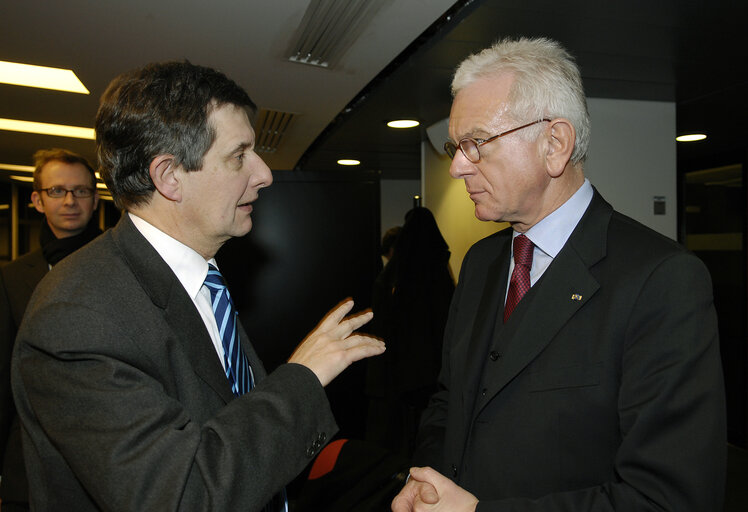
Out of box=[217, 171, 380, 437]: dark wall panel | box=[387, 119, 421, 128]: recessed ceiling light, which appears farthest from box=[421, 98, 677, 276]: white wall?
box=[217, 171, 380, 437]: dark wall panel

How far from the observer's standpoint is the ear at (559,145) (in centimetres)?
128

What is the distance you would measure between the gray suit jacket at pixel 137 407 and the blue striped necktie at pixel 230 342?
14 centimetres

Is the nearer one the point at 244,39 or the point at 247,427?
the point at 247,427

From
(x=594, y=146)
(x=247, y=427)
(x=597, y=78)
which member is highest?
(x=597, y=78)

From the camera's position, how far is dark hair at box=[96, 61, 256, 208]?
116 centimetres

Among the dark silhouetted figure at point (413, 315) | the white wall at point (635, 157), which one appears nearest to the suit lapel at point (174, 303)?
the dark silhouetted figure at point (413, 315)

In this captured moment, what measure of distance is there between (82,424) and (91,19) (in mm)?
2373

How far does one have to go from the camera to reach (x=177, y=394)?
42.0 inches

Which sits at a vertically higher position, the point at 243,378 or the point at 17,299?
the point at 17,299

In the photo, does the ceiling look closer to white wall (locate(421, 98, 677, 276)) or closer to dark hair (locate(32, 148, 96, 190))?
white wall (locate(421, 98, 677, 276))

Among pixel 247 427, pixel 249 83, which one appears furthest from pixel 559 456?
pixel 249 83

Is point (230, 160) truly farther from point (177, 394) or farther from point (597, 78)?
point (597, 78)

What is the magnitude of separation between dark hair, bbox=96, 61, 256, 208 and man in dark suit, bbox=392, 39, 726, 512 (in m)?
0.64

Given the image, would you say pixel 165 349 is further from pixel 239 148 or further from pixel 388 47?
pixel 388 47
